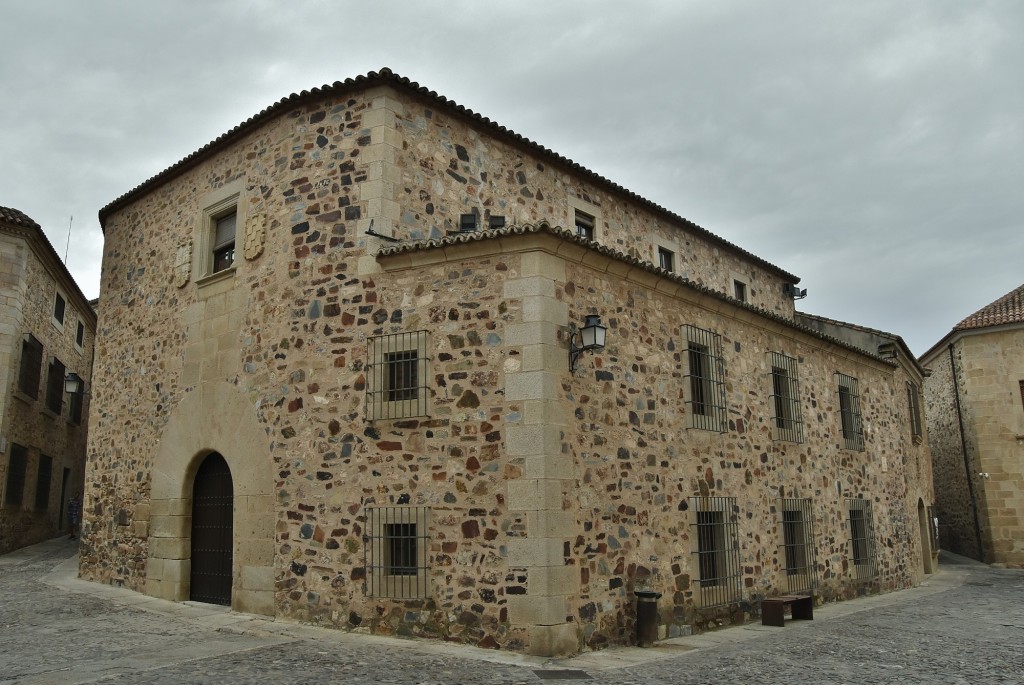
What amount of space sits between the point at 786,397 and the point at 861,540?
3.71 metres

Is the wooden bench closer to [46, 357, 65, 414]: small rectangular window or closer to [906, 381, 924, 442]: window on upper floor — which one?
[906, 381, 924, 442]: window on upper floor

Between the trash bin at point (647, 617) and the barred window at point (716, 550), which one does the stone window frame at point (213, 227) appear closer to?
the trash bin at point (647, 617)

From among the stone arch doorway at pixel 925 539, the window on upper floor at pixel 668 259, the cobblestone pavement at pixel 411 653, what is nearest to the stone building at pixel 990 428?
the stone arch doorway at pixel 925 539

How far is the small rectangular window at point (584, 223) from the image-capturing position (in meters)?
12.9

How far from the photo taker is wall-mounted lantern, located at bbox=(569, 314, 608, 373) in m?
8.57

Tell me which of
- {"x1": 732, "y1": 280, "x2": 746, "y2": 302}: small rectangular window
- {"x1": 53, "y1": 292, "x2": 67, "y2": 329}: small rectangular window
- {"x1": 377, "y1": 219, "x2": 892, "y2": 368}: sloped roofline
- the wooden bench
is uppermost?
{"x1": 53, "y1": 292, "x2": 67, "y2": 329}: small rectangular window

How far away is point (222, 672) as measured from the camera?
678cm

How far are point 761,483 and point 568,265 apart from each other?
5.01 meters

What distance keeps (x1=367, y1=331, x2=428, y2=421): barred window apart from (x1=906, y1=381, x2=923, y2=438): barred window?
13.8 metres

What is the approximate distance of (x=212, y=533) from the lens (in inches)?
436

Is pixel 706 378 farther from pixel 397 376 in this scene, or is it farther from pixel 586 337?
pixel 397 376

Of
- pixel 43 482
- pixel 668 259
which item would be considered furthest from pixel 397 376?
pixel 43 482

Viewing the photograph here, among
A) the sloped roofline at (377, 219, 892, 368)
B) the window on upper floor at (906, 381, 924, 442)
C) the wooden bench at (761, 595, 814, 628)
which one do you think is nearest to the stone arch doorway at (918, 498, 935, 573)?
the window on upper floor at (906, 381, 924, 442)

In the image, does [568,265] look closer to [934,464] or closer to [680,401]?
[680,401]
